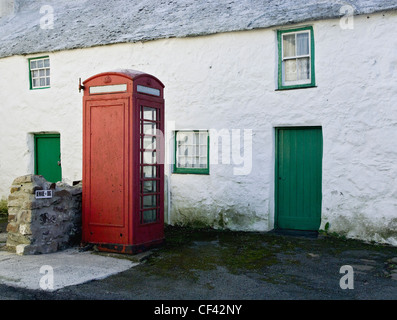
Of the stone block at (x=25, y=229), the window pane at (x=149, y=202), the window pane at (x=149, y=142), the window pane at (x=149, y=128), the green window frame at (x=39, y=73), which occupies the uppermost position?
the green window frame at (x=39, y=73)

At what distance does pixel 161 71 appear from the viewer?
413 inches

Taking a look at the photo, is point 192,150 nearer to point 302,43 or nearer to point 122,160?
point 122,160

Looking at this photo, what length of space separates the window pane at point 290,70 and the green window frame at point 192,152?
83.6 inches

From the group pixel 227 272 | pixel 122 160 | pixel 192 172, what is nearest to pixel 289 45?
pixel 192 172

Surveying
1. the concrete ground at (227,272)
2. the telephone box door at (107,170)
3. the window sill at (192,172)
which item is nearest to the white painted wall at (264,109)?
the window sill at (192,172)

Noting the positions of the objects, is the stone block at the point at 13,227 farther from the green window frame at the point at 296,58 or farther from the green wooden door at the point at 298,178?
the green window frame at the point at 296,58

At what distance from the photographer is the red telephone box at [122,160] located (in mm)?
7262

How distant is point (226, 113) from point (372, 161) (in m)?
3.12

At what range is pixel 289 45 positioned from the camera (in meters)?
Result: 9.27

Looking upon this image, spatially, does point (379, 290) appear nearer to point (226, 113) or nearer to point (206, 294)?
point (206, 294)

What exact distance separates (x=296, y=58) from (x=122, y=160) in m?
4.26

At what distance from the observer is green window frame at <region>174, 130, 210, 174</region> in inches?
399
